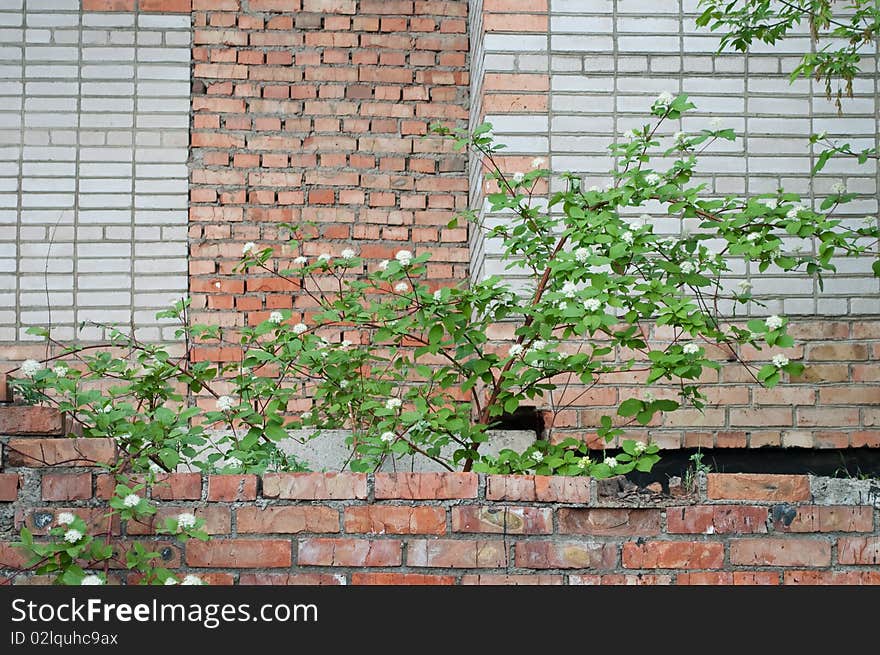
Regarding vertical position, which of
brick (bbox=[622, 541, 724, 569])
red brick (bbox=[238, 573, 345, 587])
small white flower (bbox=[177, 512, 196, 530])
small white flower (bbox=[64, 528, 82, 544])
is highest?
small white flower (bbox=[177, 512, 196, 530])

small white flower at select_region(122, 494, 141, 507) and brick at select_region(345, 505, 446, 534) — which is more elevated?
small white flower at select_region(122, 494, 141, 507)

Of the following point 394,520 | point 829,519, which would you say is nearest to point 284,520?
point 394,520

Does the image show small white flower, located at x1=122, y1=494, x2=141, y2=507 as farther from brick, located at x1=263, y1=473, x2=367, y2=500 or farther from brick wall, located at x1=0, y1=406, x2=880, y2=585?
brick, located at x1=263, y1=473, x2=367, y2=500

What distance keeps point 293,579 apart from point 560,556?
2.03 feet

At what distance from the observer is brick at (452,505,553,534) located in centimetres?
249

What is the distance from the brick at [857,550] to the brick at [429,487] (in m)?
0.87

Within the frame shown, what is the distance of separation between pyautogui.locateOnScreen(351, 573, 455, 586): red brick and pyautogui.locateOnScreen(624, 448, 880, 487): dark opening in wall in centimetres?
135

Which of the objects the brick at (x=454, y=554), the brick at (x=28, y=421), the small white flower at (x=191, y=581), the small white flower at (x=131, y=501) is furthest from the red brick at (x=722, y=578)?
the brick at (x=28, y=421)

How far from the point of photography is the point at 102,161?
429cm

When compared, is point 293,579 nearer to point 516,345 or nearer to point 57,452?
point 57,452

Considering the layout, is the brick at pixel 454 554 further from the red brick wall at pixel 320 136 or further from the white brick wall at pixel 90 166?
the white brick wall at pixel 90 166

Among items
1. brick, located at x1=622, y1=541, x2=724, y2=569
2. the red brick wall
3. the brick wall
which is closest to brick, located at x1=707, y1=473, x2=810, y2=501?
the brick wall

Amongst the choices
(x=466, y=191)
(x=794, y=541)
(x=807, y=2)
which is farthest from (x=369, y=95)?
(x=794, y=541)

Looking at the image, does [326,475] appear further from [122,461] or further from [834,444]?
[834,444]
